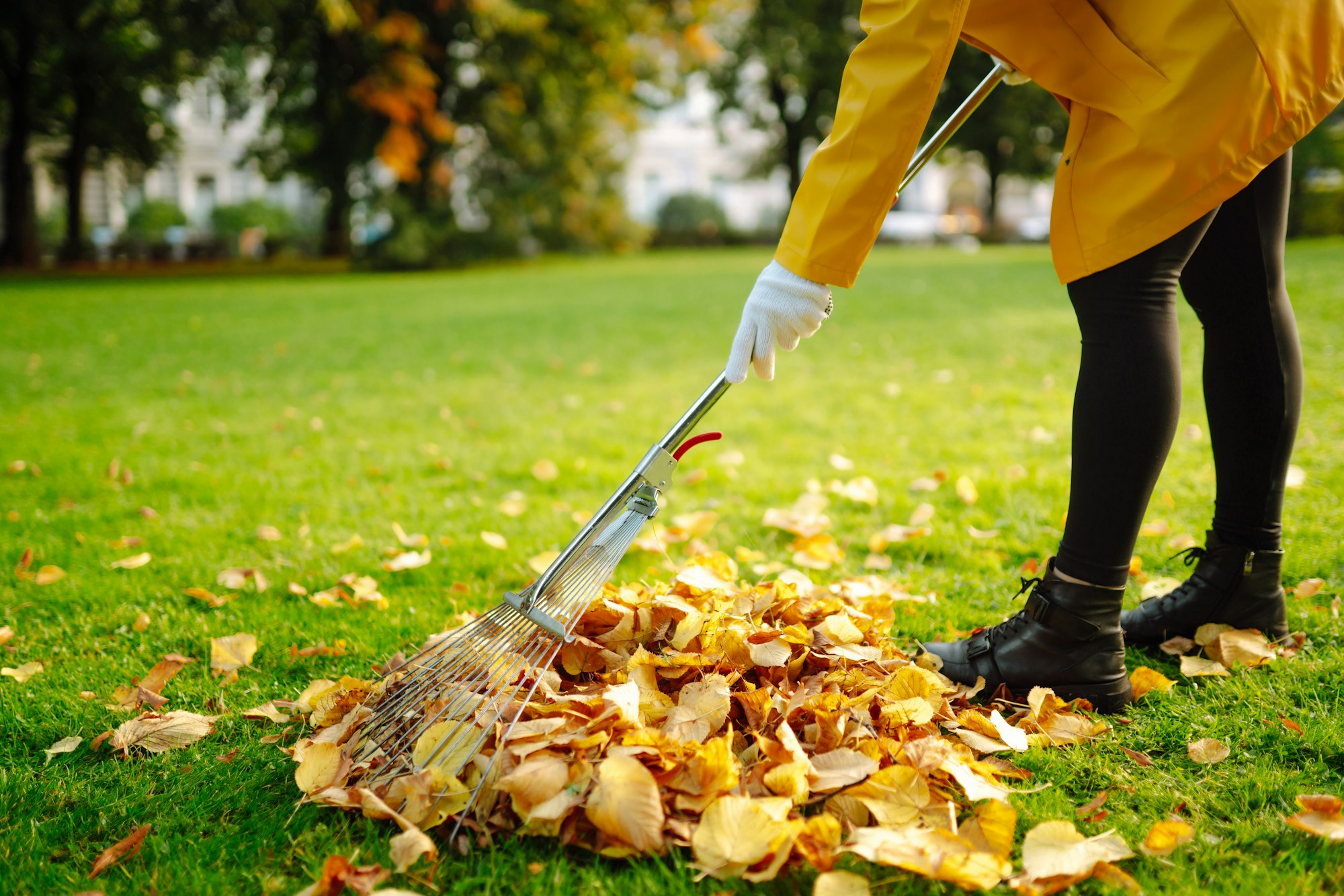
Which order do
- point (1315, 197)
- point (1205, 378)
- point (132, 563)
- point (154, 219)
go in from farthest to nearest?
1. point (154, 219)
2. point (1315, 197)
3. point (132, 563)
4. point (1205, 378)

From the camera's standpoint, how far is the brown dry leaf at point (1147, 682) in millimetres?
1853

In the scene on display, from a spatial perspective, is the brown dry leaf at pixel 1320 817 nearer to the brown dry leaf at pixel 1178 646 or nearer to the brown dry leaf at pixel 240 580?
the brown dry leaf at pixel 1178 646

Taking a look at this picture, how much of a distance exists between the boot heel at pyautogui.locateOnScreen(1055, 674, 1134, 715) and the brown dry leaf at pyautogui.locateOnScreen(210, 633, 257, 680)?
1734 millimetres

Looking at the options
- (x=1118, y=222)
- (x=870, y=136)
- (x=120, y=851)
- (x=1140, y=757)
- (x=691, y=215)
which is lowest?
(x=120, y=851)

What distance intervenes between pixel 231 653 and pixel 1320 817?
6.91 ft

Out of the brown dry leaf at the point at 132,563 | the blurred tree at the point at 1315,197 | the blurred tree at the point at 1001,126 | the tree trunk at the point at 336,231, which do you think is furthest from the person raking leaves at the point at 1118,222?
the tree trunk at the point at 336,231

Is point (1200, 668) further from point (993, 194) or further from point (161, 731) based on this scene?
point (993, 194)

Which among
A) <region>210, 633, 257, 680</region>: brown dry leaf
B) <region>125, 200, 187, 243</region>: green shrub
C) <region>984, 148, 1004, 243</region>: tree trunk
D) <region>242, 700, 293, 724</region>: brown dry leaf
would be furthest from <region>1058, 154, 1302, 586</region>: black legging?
<region>125, 200, 187, 243</region>: green shrub

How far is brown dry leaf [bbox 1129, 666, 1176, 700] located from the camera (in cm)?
185

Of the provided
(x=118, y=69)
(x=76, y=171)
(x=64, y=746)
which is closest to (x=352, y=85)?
(x=118, y=69)

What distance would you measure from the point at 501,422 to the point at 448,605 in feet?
7.98

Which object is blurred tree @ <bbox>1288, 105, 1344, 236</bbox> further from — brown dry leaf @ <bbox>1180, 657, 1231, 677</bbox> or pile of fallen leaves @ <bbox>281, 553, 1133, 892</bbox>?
pile of fallen leaves @ <bbox>281, 553, 1133, 892</bbox>

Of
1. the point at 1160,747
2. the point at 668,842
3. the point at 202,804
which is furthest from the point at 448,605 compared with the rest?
the point at 1160,747

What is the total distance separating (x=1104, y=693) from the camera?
1775mm
